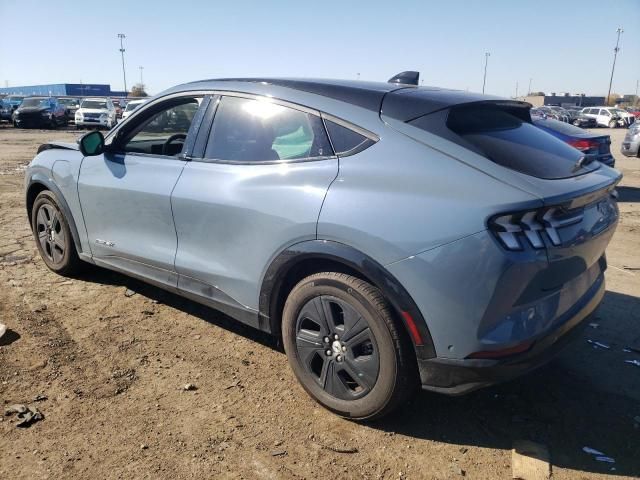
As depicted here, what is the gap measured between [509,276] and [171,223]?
86.9 inches

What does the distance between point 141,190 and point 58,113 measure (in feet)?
106

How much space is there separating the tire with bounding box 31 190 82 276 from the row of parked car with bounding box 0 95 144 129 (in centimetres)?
2133

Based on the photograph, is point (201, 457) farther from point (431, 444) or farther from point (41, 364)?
point (41, 364)

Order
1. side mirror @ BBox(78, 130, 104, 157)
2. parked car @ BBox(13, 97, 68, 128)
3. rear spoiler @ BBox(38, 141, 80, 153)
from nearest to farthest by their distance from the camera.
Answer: side mirror @ BBox(78, 130, 104, 157), rear spoiler @ BBox(38, 141, 80, 153), parked car @ BBox(13, 97, 68, 128)

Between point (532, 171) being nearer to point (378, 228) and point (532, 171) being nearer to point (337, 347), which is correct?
point (378, 228)

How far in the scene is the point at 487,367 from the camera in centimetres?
227

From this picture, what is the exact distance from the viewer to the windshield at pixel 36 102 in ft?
97.9

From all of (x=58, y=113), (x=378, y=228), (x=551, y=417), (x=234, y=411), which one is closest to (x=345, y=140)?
(x=378, y=228)

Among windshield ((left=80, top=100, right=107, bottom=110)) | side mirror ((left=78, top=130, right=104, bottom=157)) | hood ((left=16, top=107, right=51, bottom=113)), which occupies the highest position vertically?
side mirror ((left=78, top=130, right=104, bottom=157))

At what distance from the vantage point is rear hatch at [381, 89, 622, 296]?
226cm

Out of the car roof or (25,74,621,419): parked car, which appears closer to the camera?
(25,74,621,419): parked car

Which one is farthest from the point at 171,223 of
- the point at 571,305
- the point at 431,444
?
the point at 571,305

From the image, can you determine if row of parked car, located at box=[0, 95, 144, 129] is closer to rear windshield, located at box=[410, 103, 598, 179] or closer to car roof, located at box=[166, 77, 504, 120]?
car roof, located at box=[166, 77, 504, 120]

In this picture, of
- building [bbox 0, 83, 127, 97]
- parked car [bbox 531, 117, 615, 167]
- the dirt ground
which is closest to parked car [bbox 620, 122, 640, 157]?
parked car [bbox 531, 117, 615, 167]
